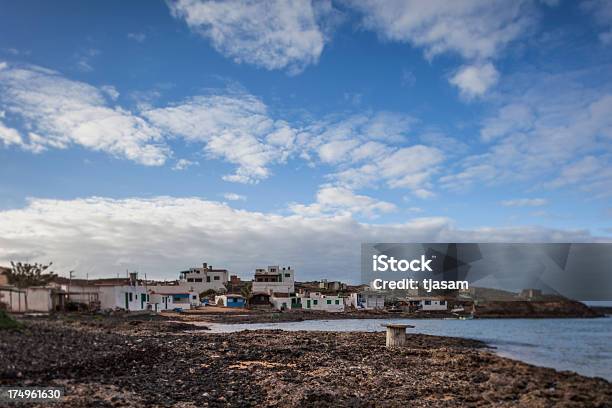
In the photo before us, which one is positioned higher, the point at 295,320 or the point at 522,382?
the point at 522,382

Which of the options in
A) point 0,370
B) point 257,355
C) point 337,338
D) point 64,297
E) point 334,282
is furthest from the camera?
point 334,282

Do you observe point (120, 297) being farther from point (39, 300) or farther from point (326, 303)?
point (326, 303)

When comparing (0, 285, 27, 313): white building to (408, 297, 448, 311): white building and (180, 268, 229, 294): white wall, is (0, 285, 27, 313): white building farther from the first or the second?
(408, 297, 448, 311): white building

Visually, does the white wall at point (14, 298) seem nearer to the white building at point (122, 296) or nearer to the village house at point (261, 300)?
the white building at point (122, 296)

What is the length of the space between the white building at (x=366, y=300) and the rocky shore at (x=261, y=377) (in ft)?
201

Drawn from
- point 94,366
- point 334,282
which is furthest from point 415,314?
point 94,366

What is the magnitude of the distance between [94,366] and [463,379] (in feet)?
35.6

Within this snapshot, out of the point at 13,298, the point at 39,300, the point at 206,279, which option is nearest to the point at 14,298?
the point at 13,298

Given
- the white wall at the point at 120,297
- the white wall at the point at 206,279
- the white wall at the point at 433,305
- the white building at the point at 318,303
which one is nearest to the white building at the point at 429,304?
the white wall at the point at 433,305

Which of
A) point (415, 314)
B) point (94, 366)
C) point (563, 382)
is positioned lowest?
point (415, 314)

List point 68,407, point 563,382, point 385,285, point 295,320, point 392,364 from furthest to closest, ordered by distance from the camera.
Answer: point 385,285 < point 295,320 < point 392,364 < point 563,382 < point 68,407

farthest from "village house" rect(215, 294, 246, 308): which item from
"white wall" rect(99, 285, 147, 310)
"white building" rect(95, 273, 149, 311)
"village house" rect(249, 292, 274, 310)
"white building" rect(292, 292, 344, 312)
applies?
"white wall" rect(99, 285, 147, 310)

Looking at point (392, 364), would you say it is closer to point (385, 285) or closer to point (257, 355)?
point (257, 355)

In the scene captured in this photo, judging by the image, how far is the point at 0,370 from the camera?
446 inches
